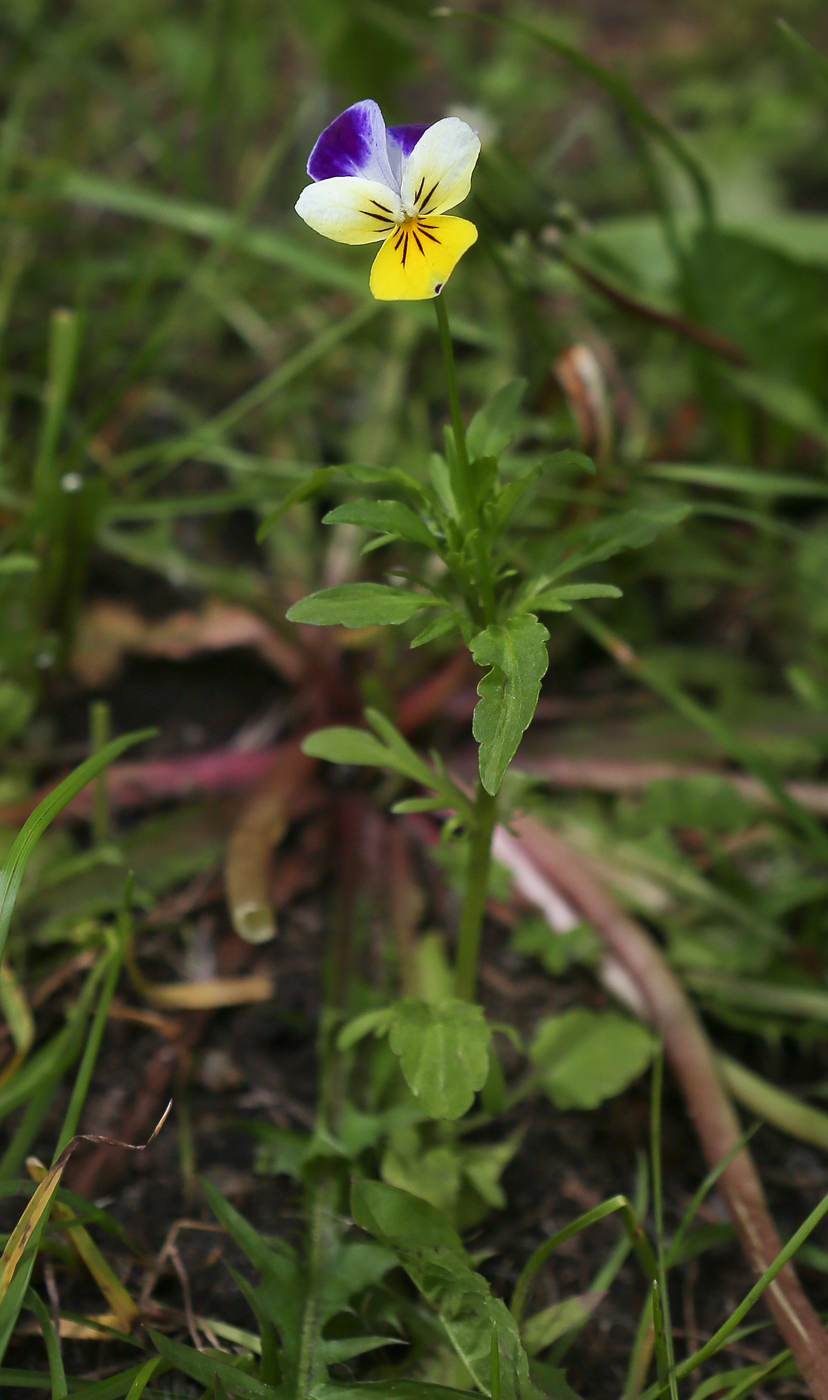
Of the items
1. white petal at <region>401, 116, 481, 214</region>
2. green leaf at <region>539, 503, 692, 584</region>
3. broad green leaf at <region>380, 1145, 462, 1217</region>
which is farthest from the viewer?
broad green leaf at <region>380, 1145, 462, 1217</region>

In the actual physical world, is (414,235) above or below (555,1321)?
above

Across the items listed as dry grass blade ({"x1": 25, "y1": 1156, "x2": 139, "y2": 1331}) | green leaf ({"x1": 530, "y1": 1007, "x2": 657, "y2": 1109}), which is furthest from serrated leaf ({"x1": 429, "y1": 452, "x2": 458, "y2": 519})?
dry grass blade ({"x1": 25, "y1": 1156, "x2": 139, "y2": 1331})

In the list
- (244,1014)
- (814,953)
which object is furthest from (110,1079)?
(814,953)

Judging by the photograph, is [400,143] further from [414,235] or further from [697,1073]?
[697,1073]

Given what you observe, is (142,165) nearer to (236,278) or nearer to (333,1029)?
(236,278)

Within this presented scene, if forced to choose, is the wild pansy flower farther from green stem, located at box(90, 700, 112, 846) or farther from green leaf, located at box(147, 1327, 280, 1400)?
green leaf, located at box(147, 1327, 280, 1400)

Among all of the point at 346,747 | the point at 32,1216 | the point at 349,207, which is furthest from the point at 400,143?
the point at 32,1216

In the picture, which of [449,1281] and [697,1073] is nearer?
[449,1281]
